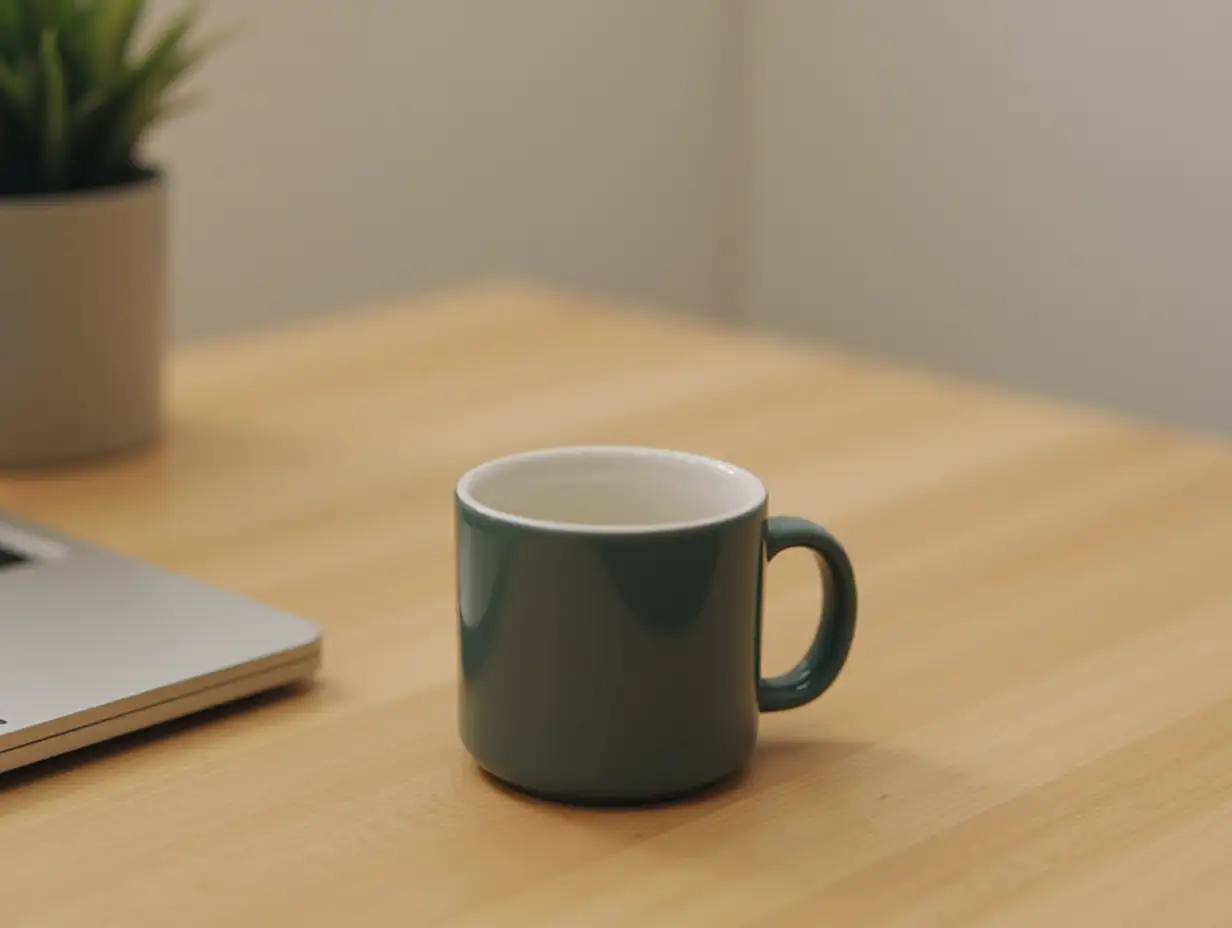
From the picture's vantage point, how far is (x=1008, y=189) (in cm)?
221

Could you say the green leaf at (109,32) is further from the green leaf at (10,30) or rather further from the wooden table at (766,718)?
the wooden table at (766,718)

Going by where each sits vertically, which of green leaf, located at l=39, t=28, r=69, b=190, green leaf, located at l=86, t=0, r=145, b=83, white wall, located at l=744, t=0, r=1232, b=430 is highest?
green leaf, located at l=86, t=0, r=145, b=83

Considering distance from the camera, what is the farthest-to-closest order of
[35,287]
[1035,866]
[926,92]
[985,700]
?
[926,92] < [35,287] < [985,700] < [1035,866]

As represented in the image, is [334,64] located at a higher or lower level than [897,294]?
higher

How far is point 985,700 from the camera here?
648 mm

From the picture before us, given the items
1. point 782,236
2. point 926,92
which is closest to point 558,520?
point 926,92

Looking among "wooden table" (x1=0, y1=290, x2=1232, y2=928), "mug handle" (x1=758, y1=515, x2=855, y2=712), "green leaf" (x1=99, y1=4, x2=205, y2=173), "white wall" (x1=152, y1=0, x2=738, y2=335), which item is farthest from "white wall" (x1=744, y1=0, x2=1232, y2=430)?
"mug handle" (x1=758, y1=515, x2=855, y2=712)

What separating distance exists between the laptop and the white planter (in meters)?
0.19

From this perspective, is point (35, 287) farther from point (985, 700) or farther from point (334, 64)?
point (334, 64)

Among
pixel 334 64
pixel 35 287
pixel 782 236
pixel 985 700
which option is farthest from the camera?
pixel 782 236

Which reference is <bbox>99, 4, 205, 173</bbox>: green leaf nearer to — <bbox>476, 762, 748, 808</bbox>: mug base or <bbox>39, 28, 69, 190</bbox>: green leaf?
<bbox>39, 28, 69, 190</bbox>: green leaf

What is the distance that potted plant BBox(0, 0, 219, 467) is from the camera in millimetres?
898

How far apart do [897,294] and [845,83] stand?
0.93 ft

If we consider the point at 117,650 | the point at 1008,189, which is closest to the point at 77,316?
the point at 117,650
